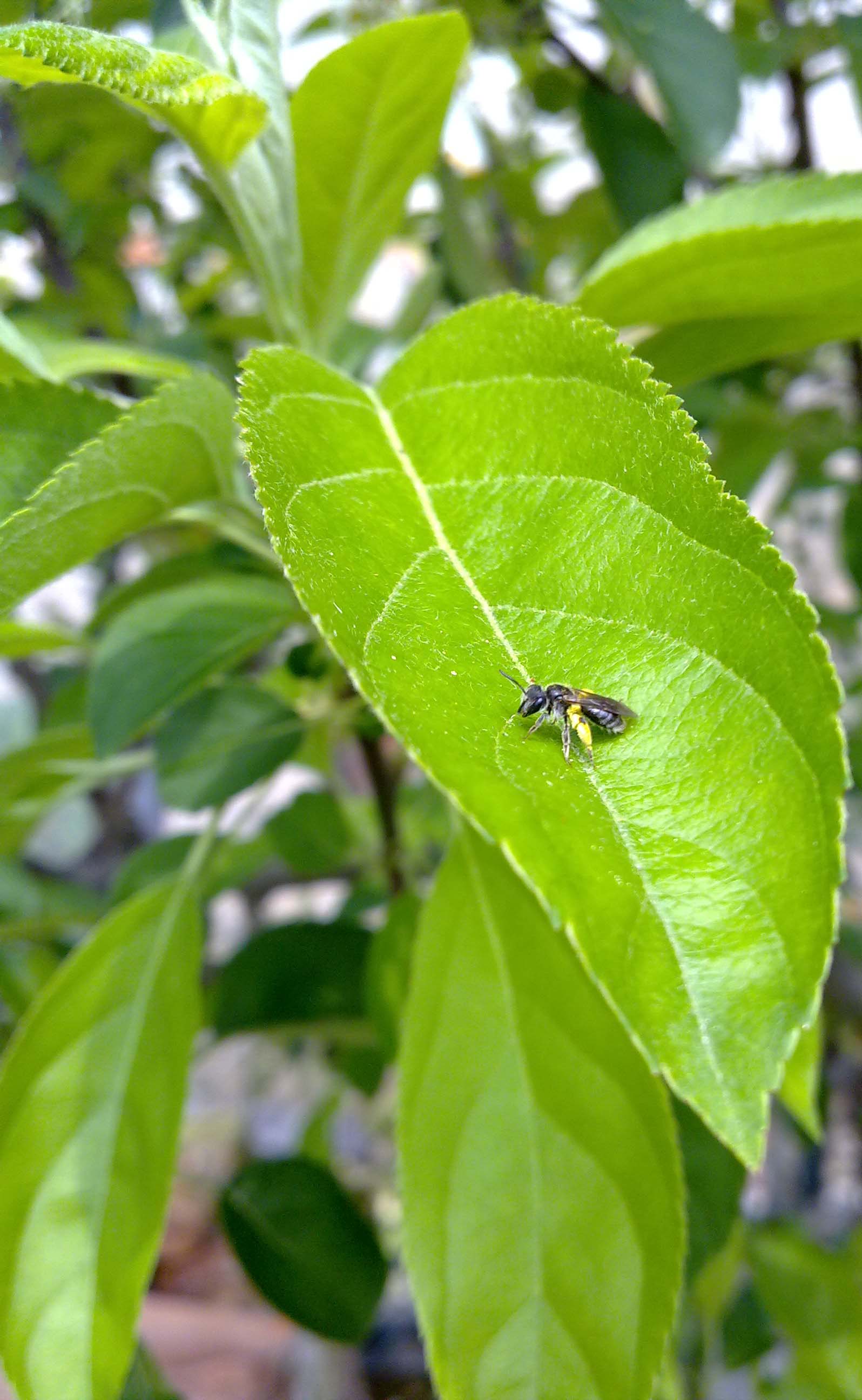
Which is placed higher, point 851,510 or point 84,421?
point 84,421

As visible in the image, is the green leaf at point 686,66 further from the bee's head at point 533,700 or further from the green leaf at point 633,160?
the bee's head at point 533,700

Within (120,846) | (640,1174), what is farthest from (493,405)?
(120,846)

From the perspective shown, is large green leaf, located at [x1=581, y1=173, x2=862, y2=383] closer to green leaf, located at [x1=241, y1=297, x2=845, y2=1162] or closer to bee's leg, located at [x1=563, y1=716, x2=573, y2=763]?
green leaf, located at [x1=241, y1=297, x2=845, y2=1162]

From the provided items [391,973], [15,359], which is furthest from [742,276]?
[391,973]

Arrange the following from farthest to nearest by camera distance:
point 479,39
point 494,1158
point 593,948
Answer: point 479,39 < point 494,1158 < point 593,948

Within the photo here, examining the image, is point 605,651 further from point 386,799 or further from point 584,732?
point 386,799

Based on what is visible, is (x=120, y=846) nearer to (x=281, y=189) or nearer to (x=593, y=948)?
(x=281, y=189)

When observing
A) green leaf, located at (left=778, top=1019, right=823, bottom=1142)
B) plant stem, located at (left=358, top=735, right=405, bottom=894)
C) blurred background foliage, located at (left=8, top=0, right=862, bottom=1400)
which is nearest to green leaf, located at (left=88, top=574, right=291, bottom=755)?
blurred background foliage, located at (left=8, top=0, right=862, bottom=1400)
